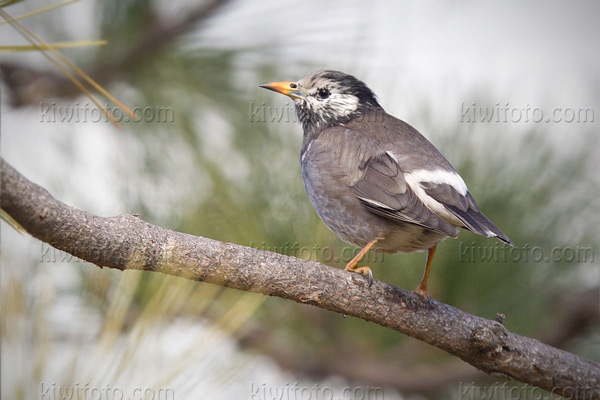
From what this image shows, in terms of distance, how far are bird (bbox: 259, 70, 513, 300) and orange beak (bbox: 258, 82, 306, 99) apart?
45cm

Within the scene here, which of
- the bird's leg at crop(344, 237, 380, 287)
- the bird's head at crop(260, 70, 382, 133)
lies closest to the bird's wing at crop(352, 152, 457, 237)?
the bird's leg at crop(344, 237, 380, 287)

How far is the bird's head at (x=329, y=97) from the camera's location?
4.95 metres

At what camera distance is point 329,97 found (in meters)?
5.00

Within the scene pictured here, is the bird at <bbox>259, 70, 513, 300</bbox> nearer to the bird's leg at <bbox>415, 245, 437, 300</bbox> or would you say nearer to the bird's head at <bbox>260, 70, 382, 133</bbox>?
the bird's leg at <bbox>415, 245, 437, 300</bbox>

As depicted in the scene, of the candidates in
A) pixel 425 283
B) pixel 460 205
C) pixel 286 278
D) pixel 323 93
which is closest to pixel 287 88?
pixel 323 93

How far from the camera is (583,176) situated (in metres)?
4.57

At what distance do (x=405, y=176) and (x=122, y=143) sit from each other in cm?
208

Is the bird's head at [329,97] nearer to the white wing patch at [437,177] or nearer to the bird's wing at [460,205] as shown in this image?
the white wing patch at [437,177]

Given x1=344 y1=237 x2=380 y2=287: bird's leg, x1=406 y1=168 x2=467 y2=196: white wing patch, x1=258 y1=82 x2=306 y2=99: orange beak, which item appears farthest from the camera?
x1=258 y1=82 x2=306 y2=99: orange beak

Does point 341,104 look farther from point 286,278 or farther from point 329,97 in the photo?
point 286,278

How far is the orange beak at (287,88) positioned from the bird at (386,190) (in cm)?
45

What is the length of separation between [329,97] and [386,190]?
4.24 ft

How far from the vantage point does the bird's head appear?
195 inches

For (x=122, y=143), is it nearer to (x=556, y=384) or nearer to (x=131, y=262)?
(x=131, y=262)
